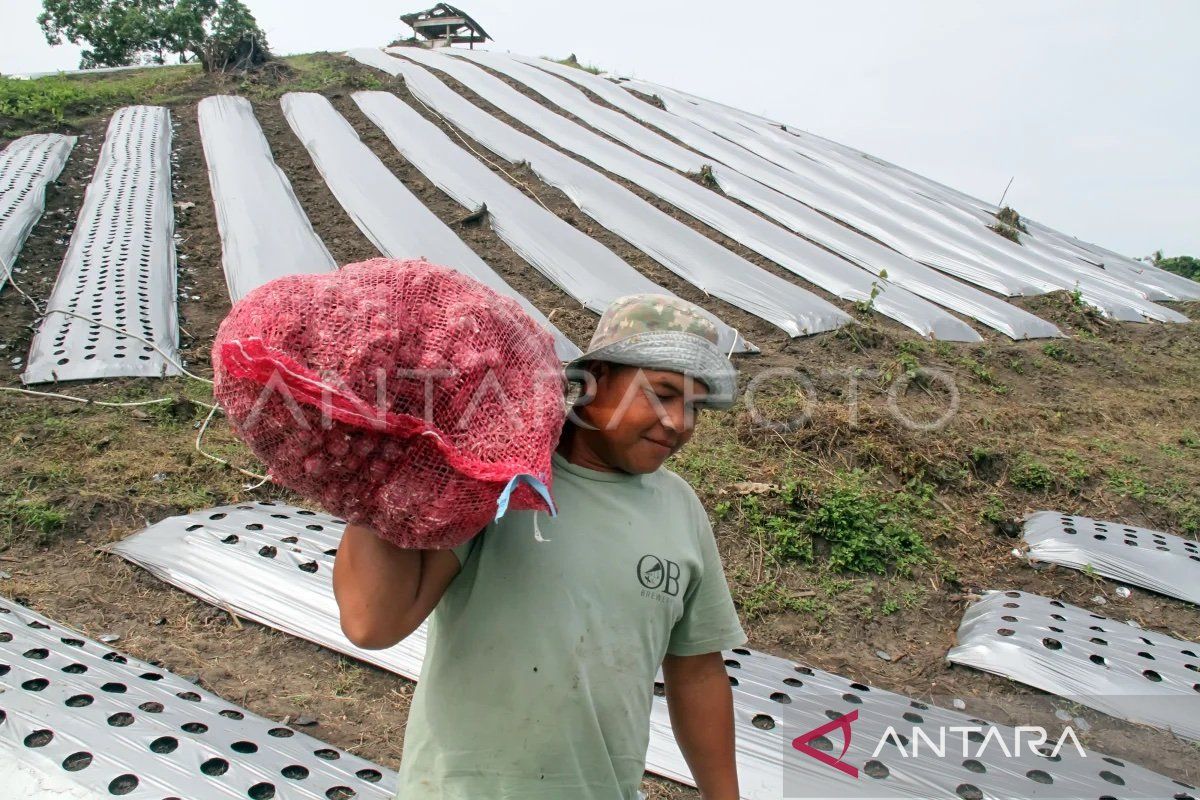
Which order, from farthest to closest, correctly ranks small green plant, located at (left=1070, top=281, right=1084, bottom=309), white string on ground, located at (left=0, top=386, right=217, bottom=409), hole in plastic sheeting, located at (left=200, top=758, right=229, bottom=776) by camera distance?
small green plant, located at (left=1070, top=281, right=1084, bottom=309) < white string on ground, located at (left=0, top=386, right=217, bottom=409) < hole in plastic sheeting, located at (left=200, top=758, right=229, bottom=776)

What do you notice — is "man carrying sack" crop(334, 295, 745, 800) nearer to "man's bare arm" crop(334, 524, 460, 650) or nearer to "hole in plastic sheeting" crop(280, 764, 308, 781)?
"man's bare arm" crop(334, 524, 460, 650)

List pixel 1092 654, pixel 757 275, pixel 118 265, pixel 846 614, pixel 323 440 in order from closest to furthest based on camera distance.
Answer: pixel 323 440 < pixel 1092 654 < pixel 846 614 < pixel 118 265 < pixel 757 275

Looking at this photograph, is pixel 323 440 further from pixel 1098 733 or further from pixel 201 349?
pixel 201 349

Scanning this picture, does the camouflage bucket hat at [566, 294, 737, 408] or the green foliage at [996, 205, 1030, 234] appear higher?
the green foliage at [996, 205, 1030, 234]

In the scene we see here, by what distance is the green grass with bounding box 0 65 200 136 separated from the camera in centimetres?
900

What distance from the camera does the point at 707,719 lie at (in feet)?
3.96

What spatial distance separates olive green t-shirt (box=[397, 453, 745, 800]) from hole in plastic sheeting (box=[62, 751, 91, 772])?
3.88 feet

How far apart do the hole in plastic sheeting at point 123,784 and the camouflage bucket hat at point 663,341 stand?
1.47 meters

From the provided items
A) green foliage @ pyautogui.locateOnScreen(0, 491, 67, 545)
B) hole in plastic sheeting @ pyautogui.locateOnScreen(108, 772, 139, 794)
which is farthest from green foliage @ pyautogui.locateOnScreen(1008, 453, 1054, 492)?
green foliage @ pyautogui.locateOnScreen(0, 491, 67, 545)

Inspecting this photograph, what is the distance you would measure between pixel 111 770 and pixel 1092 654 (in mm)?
2927

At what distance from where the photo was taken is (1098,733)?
2.49 m

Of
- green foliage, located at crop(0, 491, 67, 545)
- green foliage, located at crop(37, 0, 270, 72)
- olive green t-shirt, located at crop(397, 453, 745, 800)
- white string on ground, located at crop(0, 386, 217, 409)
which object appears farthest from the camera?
green foliage, located at crop(37, 0, 270, 72)

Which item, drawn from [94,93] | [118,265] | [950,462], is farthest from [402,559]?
[94,93]

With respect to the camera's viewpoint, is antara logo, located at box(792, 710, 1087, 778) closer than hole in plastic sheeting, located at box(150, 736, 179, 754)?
No
